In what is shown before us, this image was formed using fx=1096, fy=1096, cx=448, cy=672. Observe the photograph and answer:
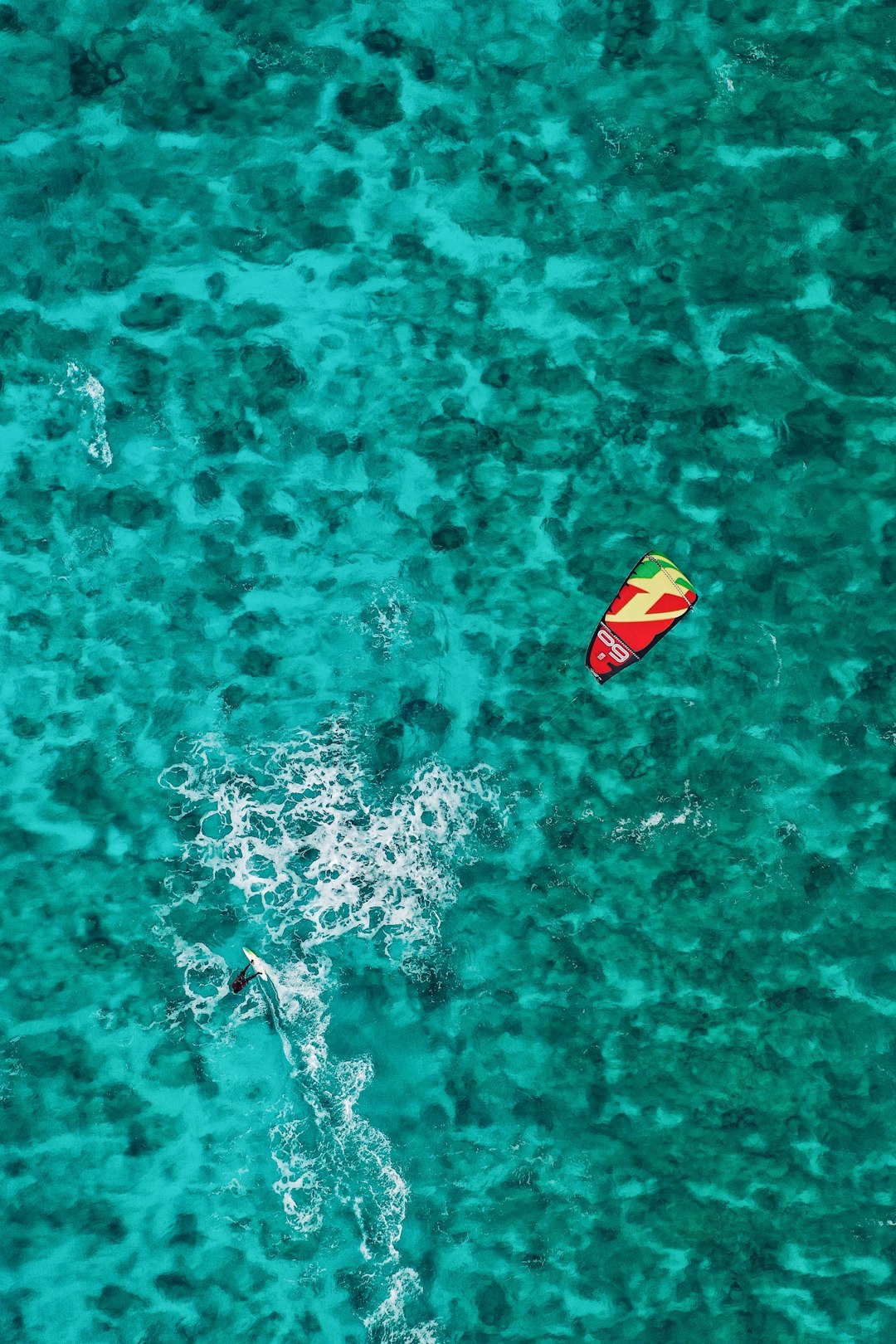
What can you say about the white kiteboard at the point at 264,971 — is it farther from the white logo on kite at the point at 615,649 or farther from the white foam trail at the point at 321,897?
the white logo on kite at the point at 615,649

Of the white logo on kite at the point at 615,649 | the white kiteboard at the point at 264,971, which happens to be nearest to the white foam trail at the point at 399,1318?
the white kiteboard at the point at 264,971

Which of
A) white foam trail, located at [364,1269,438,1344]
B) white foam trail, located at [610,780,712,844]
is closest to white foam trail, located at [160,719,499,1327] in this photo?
white foam trail, located at [364,1269,438,1344]

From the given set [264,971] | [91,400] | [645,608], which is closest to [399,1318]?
[264,971]

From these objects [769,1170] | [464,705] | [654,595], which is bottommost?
[769,1170]

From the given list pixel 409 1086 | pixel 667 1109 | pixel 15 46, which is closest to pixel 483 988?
pixel 409 1086

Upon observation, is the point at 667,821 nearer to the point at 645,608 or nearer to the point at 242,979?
the point at 645,608

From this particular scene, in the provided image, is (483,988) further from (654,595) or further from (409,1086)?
(654,595)

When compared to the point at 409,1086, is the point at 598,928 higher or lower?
higher
